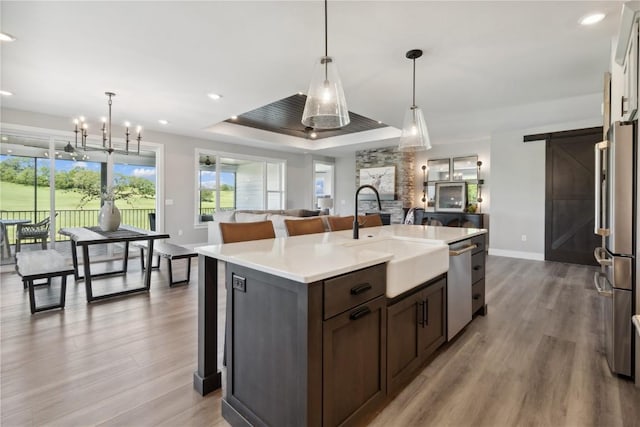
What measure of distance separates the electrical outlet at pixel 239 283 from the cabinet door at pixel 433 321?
44.8 inches

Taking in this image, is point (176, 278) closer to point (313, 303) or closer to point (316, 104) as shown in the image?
point (316, 104)

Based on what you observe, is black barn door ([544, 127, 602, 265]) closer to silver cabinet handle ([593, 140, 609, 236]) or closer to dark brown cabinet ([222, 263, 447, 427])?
silver cabinet handle ([593, 140, 609, 236])

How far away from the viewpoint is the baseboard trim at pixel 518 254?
19.2ft

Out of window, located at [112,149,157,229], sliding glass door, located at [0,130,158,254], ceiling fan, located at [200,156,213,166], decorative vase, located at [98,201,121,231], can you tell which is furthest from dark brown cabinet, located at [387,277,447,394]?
ceiling fan, located at [200,156,213,166]

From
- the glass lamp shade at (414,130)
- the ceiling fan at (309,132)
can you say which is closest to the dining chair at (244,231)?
the glass lamp shade at (414,130)

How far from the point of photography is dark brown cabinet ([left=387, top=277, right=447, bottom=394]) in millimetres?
1680

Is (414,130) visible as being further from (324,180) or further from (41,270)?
(324,180)

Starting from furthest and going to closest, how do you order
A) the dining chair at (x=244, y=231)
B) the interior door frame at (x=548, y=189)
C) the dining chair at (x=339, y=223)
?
the interior door frame at (x=548, y=189) → the dining chair at (x=339, y=223) → the dining chair at (x=244, y=231)

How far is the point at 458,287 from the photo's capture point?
7.98 ft

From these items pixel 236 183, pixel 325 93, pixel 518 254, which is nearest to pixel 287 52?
pixel 325 93

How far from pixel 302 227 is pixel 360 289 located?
4.70ft

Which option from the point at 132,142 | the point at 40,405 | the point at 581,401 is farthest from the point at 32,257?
the point at 581,401

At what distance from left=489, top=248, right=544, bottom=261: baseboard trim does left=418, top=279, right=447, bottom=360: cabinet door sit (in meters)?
4.84

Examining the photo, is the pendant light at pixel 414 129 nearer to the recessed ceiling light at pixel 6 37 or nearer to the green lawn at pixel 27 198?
the recessed ceiling light at pixel 6 37
